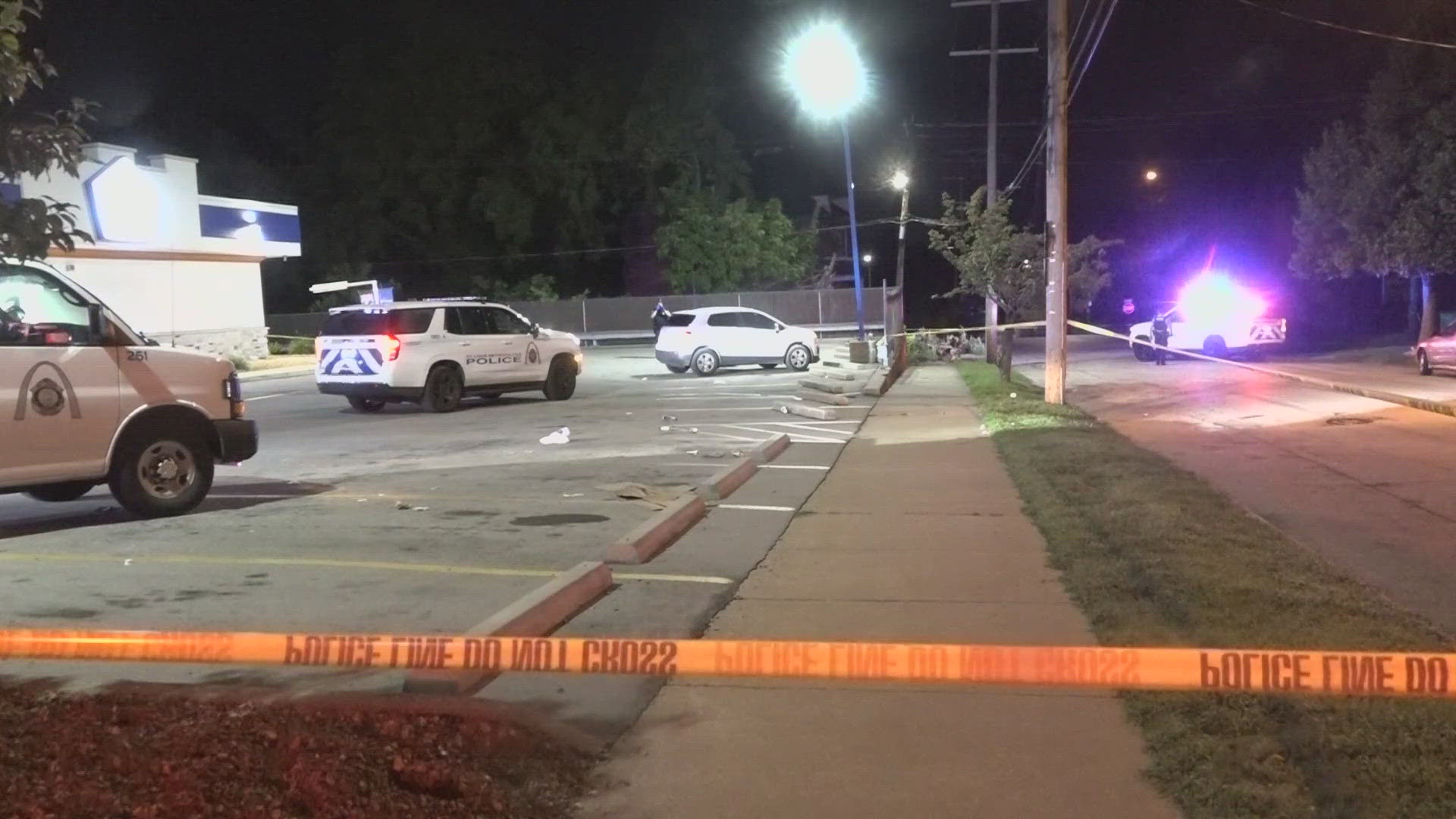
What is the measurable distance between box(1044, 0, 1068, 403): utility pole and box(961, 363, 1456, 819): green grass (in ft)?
20.3

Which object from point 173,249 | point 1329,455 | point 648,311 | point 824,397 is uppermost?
point 173,249

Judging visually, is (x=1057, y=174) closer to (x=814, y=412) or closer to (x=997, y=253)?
(x=814, y=412)

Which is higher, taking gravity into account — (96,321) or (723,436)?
(96,321)

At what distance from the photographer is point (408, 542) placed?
9062 mm

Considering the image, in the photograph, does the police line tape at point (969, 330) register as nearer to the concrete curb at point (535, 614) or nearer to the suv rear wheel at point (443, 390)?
the suv rear wheel at point (443, 390)

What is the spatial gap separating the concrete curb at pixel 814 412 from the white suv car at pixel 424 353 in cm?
516

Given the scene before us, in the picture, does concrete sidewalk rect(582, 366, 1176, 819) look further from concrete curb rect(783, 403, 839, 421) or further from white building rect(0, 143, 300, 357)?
white building rect(0, 143, 300, 357)

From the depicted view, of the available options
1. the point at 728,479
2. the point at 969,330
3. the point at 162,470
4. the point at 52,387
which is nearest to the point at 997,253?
the point at 969,330

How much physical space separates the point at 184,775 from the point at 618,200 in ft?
174

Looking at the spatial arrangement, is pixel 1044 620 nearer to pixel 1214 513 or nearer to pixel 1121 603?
pixel 1121 603

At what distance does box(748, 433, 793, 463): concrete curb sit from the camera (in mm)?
13762

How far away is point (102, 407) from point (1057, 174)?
13.1 metres

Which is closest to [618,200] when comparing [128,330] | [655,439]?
[655,439]

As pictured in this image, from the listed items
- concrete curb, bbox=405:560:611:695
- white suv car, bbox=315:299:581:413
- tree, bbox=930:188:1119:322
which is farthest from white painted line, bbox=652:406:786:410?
concrete curb, bbox=405:560:611:695
